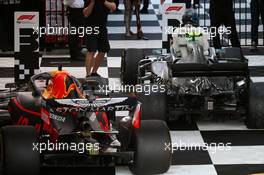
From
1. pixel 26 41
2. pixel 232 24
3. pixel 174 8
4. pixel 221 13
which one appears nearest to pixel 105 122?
pixel 26 41

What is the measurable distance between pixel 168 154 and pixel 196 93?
2.45m

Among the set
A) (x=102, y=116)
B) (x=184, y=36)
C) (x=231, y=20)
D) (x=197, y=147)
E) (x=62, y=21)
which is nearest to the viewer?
(x=102, y=116)

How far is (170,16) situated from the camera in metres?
14.8

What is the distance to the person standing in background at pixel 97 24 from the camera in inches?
557

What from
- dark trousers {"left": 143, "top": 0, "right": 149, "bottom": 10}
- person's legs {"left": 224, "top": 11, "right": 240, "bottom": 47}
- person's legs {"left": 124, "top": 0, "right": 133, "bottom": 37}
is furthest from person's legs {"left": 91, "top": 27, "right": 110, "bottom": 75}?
dark trousers {"left": 143, "top": 0, "right": 149, "bottom": 10}

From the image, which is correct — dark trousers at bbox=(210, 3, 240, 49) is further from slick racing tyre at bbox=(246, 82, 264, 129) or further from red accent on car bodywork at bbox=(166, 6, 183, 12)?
slick racing tyre at bbox=(246, 82, 264, 129)

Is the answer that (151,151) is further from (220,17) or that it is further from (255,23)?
(255,23)

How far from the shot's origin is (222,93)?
1205cm

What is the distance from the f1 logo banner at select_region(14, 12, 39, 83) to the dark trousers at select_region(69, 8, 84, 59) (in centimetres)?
254

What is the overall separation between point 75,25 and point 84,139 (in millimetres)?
6844

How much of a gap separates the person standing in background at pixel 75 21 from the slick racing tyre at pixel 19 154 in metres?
6.89

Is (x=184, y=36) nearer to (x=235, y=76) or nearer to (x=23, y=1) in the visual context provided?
(x=235, y=76)

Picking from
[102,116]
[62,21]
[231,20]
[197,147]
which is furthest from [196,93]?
[62,21]

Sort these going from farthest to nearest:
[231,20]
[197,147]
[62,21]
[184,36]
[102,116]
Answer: [62,21] < [231,20] < [184,36] < [197,147] < [102,116]
